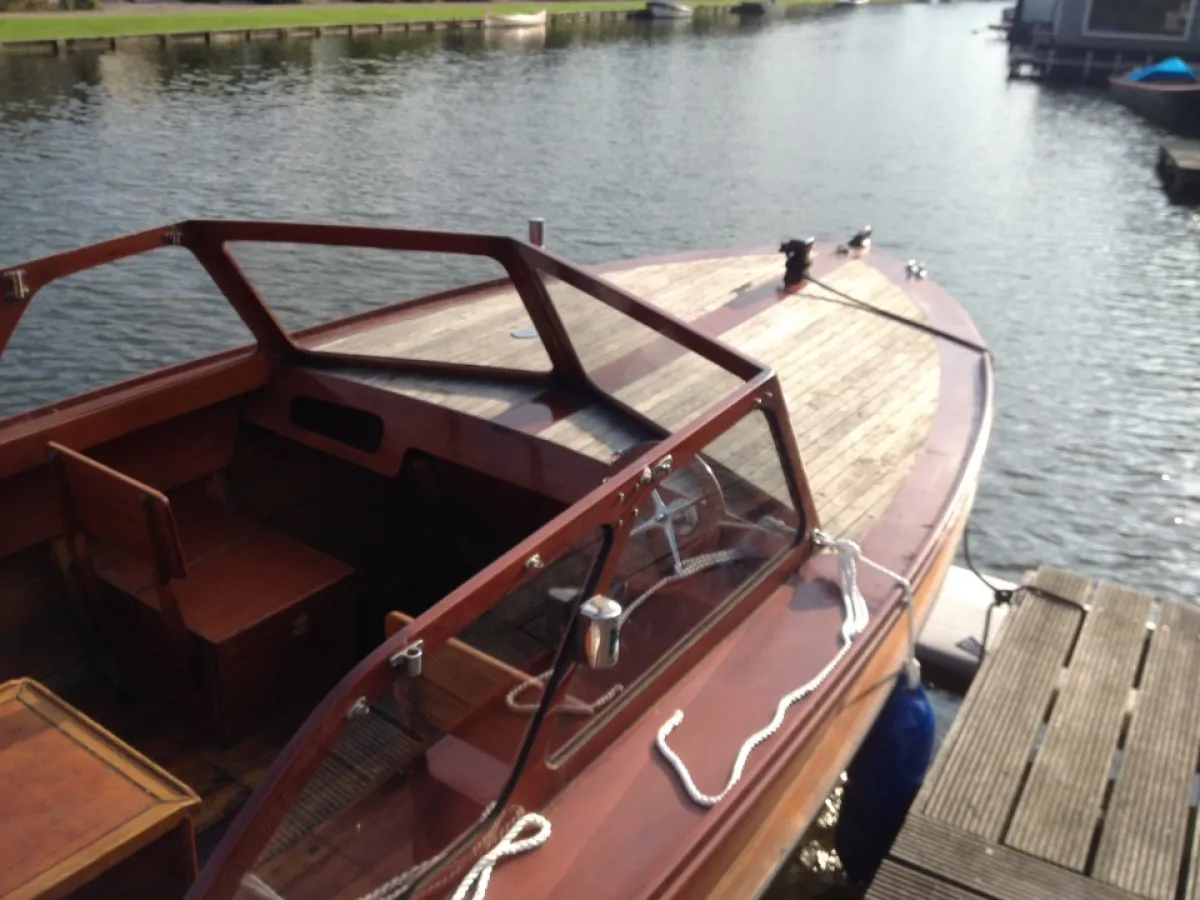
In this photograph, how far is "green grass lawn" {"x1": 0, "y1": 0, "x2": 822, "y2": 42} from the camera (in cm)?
3145

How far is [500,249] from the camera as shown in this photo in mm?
4469

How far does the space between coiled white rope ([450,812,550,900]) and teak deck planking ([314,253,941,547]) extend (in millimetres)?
1377

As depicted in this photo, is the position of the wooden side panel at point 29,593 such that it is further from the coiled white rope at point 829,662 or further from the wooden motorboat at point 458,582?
the coiled white rope at point 829,662

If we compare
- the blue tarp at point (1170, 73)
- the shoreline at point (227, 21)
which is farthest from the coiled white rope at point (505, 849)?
the blue tarp at point (1170, 73)

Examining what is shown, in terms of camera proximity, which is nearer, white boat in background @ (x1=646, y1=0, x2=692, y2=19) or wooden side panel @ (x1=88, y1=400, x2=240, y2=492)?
wooden side panel @ (x1=88, y1=400, x2=240, y2=492)

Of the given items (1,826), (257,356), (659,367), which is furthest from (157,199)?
(1,826)

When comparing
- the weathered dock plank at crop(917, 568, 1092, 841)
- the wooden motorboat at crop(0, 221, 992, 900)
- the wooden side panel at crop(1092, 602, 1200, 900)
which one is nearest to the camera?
the wooden motorboat at crop(0, 221, 992, 900)

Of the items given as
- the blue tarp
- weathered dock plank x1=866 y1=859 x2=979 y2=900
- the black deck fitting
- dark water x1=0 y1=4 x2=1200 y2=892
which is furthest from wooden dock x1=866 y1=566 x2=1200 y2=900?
the blue tarp

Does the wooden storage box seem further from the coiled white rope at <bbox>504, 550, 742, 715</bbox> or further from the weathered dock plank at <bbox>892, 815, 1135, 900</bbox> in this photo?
the weathered dock plank at <bbox>892, 815, 1135, 900</bbox>

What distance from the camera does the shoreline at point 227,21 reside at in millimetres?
31047

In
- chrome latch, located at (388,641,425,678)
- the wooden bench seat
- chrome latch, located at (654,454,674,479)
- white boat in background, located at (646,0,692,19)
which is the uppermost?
white boat in background, located at (646,0,692,19)

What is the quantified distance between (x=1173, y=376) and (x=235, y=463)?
1080cm

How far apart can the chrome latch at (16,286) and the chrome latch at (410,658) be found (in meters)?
2.43

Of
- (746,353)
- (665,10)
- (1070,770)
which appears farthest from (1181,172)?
(665,10)
